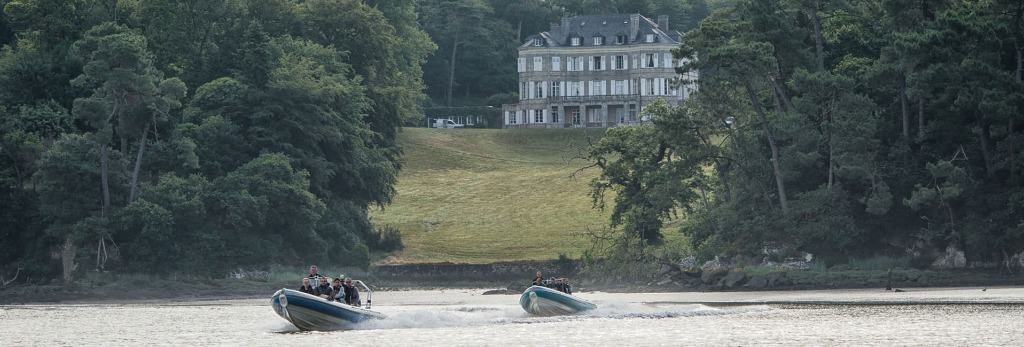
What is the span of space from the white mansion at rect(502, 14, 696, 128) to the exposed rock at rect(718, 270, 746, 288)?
237ft

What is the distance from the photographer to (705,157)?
79.3 m

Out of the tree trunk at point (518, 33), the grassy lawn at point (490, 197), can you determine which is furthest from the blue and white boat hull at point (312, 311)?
the tree trunk at point (518, 33)

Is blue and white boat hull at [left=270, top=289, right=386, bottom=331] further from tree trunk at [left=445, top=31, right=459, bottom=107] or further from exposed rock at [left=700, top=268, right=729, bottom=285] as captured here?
tree trunk at [left=445, top=31, right=459, bottom=107]

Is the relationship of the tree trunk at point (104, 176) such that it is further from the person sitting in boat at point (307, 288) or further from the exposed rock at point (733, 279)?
the person sitting in boat at point (307, 288)

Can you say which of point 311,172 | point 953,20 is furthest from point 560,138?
point 953,20

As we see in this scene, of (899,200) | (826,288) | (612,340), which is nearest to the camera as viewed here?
(612,340)

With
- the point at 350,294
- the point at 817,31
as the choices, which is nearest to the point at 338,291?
the point at 350,294

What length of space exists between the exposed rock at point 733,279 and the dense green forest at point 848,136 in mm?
2932

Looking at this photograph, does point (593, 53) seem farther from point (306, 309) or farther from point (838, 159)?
point (306, 309)

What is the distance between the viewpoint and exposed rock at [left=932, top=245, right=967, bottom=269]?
2835 inches

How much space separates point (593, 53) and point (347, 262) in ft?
200

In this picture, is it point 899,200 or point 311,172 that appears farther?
point 311,172


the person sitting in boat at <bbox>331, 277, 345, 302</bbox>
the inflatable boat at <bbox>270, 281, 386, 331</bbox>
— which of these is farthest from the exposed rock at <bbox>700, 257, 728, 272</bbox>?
the inflatable boat at <bbox>270, 281, 386, 331</bbox>

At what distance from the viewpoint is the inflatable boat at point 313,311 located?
48.5 metres
